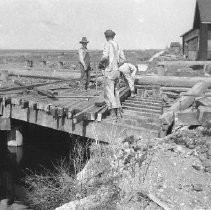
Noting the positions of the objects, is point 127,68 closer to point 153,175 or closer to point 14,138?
point 153,175

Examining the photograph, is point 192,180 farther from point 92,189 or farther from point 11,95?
point 11,95

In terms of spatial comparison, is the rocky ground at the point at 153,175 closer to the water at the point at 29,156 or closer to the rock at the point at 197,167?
the rock at the point at 197,167

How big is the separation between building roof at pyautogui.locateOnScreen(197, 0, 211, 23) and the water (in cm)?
1410

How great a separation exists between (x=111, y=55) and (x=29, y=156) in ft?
18.2

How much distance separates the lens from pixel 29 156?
1188 centimetres

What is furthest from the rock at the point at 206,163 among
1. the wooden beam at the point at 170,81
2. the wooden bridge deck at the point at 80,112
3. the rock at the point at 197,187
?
the wooden beam at the point at 170,81

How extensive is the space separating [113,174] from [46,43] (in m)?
128

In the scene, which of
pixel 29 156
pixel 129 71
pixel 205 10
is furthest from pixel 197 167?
pixel 205 10

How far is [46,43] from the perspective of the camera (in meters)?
130

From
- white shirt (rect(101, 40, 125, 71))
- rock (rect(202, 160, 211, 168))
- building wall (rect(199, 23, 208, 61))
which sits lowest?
rock (rect(202, 160, 211, 168))

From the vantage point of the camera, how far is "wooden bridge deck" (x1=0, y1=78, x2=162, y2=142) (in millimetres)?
7754

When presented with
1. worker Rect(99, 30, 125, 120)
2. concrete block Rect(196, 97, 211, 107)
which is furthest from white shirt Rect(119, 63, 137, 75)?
concrete block Rect(196, 97, 211, 107)

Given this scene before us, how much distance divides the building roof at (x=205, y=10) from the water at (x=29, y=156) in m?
14.1

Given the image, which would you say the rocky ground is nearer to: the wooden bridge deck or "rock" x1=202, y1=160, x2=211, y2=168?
"rock" x1=202, y1=160, x2=211, y2=168
